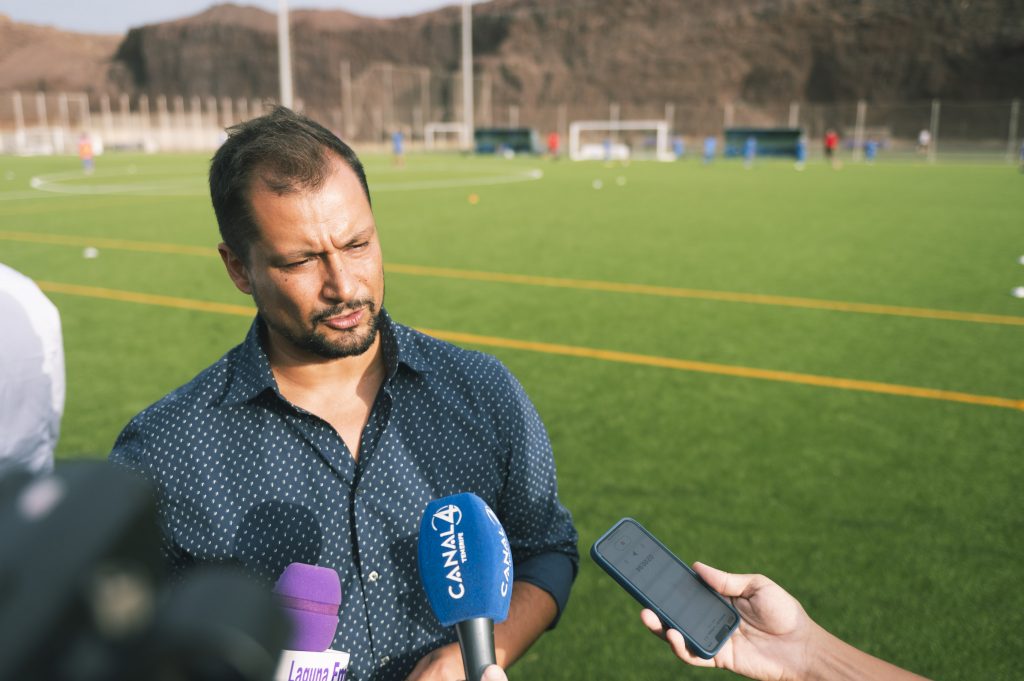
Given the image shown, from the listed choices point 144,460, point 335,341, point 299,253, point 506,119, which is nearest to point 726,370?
point 335,341

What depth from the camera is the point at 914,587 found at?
135 inches

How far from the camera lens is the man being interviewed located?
200 cm

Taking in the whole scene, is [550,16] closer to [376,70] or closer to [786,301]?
[376,70]

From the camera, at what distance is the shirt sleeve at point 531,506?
7.22 feet

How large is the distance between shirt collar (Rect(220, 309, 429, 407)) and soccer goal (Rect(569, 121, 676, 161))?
38.4 metres

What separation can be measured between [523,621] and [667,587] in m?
0.43

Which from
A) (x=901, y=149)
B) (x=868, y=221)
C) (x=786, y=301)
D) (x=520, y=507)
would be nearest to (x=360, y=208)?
(x=520, y=507)

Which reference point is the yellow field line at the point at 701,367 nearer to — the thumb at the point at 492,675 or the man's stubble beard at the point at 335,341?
the man's stubble beard at the point at 335,341

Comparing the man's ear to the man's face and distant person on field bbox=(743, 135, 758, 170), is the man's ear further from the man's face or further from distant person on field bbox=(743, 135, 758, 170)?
distant person on field bbox=(743, 135, 758, 170)

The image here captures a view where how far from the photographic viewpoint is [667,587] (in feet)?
5.97

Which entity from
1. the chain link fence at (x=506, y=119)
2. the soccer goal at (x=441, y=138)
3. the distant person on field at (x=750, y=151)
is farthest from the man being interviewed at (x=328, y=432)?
the soccer goal at (x=441, y=138)

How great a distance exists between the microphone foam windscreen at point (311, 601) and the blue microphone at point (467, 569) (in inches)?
7.0

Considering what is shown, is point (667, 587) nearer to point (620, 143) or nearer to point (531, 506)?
point (531, 506)

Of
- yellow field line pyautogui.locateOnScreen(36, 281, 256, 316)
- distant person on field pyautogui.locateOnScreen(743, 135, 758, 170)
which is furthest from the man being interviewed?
distant person on field pyautogui.locateOnScreen(743, 135, 758, 170)
